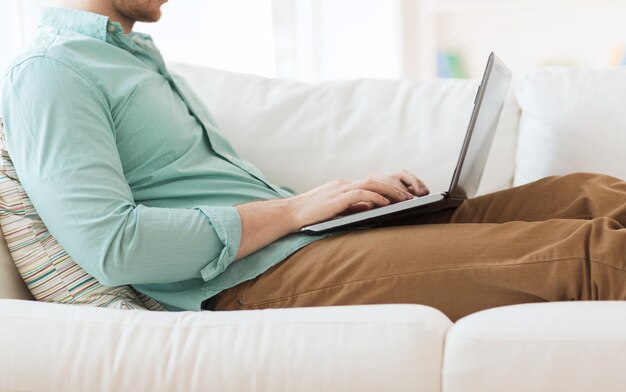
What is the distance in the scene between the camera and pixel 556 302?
3.19 ft

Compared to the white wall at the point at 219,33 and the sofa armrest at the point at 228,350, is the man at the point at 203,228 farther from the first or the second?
A: the white wall at the point at 219,33

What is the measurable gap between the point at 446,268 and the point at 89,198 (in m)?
0.50

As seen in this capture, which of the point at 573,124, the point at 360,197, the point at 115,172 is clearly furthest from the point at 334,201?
the point at 573,124

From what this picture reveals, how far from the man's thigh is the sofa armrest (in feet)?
0.43

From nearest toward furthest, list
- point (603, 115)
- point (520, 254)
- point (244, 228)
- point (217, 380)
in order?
point (217, 380) < point (520, 254) < point (244, 228) < point (603, 115)

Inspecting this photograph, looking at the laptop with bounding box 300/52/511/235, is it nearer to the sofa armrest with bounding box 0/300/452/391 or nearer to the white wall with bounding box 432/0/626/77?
the sofa armrest with bounding box 0/300/452/391

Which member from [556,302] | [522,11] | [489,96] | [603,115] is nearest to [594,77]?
[603,115]

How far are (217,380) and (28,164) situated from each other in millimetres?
431

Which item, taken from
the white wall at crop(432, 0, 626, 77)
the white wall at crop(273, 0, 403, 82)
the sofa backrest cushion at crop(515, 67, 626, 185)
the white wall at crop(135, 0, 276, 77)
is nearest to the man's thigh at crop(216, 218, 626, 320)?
the sofa backrest cushion at crop(515, 67, 626, 185)

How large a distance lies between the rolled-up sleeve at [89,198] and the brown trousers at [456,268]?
106 mm

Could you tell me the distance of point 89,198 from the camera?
109cm

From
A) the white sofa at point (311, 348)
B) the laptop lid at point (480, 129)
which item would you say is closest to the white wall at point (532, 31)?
the laptop lid at point (480, 129)

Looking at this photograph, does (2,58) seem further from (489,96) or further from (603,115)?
(603,115)

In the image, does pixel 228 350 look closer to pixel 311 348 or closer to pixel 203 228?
pixel 311 348
